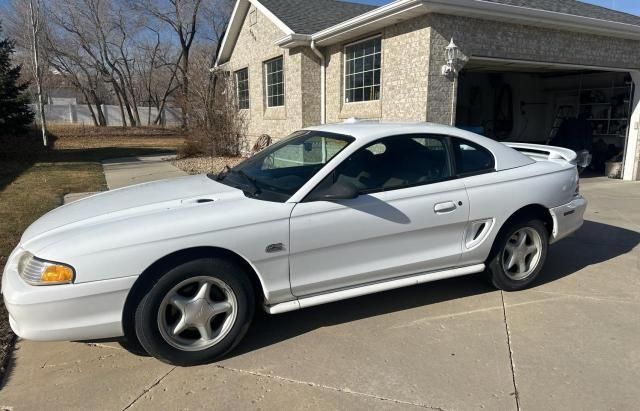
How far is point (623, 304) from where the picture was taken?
3.91 meters

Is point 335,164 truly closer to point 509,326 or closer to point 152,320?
point 152,320

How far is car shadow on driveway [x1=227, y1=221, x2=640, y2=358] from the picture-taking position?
11.3ft

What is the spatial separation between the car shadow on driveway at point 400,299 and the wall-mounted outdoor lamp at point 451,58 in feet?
13.4

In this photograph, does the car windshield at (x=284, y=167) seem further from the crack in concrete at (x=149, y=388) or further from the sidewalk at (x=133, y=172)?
the sidewalk at (x=133, y=172)

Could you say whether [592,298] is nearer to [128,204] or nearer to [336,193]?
[336,193]

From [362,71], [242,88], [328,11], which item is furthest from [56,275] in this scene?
[242,88]

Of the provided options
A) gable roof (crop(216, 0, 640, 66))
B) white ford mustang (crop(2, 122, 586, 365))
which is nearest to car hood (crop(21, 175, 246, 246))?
white ford mustang (crop(2, 122, 586, 365))

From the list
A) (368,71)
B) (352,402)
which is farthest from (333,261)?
(368,71)

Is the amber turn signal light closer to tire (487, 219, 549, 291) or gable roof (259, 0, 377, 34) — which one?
tire (487, 219, 549, 291)

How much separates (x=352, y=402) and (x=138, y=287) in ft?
4.77

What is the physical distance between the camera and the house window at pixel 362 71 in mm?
10039

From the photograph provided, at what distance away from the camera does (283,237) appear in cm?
305

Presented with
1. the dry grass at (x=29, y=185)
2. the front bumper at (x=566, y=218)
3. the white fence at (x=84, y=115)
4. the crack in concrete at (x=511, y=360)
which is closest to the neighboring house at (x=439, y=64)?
the front bumper at (x=566, y=218)

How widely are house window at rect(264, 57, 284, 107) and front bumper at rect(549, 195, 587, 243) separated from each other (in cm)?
1071
